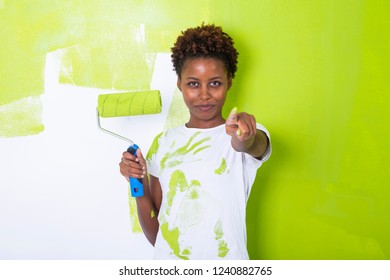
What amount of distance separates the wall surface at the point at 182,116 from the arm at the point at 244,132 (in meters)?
0.44

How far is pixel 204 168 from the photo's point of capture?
1.29 meters

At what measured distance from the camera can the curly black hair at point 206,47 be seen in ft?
4.32

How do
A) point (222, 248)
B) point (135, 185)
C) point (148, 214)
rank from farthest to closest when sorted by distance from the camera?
1. point (148, 214)
2. point (135, 185)
3. point (222, 248)

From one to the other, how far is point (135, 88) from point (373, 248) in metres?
1.00

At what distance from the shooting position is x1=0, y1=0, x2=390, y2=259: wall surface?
158 cm

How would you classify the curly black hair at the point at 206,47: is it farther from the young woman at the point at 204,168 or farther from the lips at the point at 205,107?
the lips at the point at 205,107

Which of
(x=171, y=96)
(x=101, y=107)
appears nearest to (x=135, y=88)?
(x=171, y=96)

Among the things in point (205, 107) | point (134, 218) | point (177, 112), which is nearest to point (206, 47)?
point (205, 107)

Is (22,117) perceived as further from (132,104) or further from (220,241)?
(220,241)

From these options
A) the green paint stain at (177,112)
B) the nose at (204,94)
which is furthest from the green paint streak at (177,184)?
the green paint stain at (177,112)

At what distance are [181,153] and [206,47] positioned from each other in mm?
309

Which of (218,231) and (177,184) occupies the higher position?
(177,184)

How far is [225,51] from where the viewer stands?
134cm

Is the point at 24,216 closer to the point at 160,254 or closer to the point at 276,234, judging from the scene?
the point at 160,254
